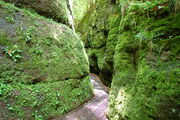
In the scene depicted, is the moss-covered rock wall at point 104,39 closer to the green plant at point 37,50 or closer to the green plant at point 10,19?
the green plant at point 37,50

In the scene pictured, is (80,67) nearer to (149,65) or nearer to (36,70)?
(36,70)

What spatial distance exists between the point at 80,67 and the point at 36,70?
2694 millimetres

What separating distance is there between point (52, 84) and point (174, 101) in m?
4.66

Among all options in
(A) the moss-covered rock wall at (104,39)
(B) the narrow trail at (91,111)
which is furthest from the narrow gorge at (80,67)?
(A) the moss-covered rock wall at (104,39)

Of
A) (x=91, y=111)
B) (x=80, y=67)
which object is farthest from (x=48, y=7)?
(x=91, y=111)

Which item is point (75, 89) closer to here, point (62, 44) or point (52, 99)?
point (52, 99)

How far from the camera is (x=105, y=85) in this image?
10.3 meters

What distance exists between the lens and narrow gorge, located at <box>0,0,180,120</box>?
3.10 m

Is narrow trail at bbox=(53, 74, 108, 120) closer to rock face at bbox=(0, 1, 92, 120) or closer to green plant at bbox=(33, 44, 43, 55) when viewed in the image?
rock face at bbox=(0, 1, 92, 120)

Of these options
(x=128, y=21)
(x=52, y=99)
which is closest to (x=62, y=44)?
(x=52, y=99)

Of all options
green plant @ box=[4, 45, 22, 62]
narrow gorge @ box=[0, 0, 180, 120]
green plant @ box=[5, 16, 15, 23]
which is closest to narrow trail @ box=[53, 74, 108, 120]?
narrow gorge @ box=[0, 0, 180, 120]

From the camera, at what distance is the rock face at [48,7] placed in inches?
290

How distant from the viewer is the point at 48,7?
8.15 meters

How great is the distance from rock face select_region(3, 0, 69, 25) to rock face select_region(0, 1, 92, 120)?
1.23m
